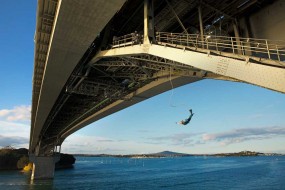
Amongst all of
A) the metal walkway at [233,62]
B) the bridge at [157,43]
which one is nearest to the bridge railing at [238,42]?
the bridge at [157,43]

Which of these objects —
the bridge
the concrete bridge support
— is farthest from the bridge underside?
the concrete bridge support

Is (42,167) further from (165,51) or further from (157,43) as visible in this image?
(165,51)

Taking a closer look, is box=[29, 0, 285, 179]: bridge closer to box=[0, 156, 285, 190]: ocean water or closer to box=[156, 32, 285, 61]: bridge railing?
box=[156, 32, 285, 61]: bridge railing

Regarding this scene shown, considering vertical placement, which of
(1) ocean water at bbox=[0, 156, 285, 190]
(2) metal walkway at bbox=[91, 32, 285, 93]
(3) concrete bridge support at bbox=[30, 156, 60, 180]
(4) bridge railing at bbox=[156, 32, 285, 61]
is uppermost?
(4) bridge railing at bbox=[156, 32, 285, 61]

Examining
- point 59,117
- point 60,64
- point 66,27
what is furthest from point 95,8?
point 59,117

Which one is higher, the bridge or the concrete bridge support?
the bridge

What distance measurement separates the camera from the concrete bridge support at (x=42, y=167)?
5917 cm

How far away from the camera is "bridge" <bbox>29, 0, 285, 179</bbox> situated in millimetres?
11266

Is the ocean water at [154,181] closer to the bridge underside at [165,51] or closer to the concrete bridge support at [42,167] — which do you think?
the concrete bridge support at [42,167]

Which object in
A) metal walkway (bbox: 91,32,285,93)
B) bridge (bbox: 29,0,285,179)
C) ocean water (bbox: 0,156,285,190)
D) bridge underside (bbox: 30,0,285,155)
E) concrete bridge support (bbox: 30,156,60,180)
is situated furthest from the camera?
concrete bridge support (bbox: 30,156,60,180)

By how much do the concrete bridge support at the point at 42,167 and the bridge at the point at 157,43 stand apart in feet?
125

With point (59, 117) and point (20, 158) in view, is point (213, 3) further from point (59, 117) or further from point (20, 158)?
point (20, 158)

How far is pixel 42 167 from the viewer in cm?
5988

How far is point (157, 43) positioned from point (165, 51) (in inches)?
54.4
